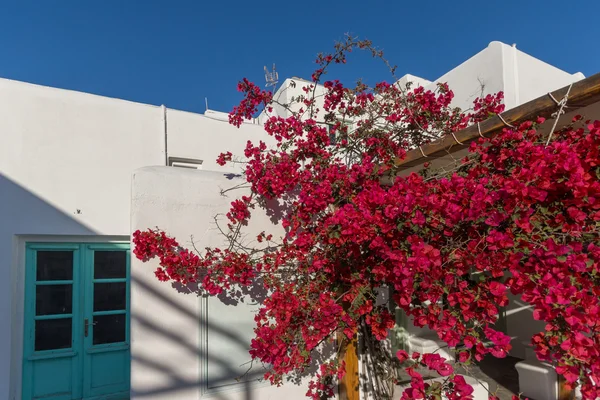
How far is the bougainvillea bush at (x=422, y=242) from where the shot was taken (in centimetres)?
171

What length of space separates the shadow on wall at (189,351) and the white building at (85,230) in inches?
0.8

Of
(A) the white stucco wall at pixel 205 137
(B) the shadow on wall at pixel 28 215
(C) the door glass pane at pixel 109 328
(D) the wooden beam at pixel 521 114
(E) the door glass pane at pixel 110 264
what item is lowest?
(C) the door glass pane at pixel 109 328

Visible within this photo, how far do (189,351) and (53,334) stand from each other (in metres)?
3.25

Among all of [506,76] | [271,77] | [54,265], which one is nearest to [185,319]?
[271,77]

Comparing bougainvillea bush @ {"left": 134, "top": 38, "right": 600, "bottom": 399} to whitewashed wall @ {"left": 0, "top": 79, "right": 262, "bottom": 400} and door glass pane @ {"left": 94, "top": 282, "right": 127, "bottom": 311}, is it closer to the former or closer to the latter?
whitewashed wall @ {"left": 0, "top": 79, "right": 262, "bottom": 400}

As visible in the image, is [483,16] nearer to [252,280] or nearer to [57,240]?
Answer: [252,280]

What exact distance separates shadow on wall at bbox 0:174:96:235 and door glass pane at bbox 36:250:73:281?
0.39m

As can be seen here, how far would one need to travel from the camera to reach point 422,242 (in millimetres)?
2141

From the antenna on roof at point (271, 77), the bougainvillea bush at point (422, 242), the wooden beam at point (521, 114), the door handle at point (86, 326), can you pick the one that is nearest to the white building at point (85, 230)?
the door handle at point (86, 326)

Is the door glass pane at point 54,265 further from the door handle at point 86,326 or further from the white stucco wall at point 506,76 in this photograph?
the white stucco wall at point 506,76

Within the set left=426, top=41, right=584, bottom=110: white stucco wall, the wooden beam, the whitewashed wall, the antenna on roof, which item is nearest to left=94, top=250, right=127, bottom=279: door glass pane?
the whitewashed wall

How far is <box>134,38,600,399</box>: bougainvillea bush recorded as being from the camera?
1714 mm

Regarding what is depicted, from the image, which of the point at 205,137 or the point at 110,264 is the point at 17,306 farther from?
the point at 205,137

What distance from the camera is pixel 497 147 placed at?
2.38 metres
